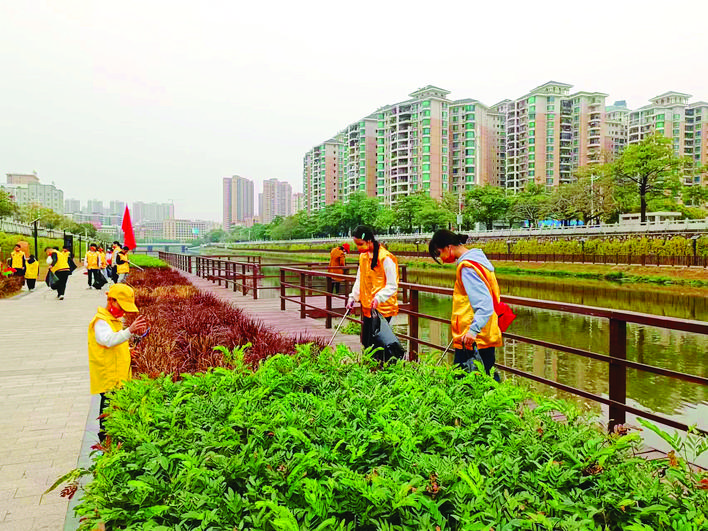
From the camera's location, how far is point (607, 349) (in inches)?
489

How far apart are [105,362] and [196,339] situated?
2.69m

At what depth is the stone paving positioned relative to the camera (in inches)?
125

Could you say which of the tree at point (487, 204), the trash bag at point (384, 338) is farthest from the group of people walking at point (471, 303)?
the tree at point (487, 204)

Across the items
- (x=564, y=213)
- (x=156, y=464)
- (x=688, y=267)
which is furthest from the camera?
(x=564, y=213)

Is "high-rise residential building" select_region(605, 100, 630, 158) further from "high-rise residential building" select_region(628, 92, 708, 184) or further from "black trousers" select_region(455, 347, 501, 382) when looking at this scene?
"black trousers" select_region(455, 347, 501, 382)

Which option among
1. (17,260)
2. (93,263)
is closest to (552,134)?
(93,263)

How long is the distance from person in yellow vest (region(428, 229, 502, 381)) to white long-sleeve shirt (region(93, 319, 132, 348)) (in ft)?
7.91

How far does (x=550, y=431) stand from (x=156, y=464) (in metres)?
1.70

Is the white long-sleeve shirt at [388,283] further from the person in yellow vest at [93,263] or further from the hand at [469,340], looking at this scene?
the person in yellow vest at [93,263]

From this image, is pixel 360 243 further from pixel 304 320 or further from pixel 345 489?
pixel 304 320

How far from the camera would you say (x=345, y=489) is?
179cm

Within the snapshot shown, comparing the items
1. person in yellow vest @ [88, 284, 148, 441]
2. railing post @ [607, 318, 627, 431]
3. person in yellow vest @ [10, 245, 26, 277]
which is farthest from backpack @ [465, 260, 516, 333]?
person in yellow vest @ [10, 245, 26, 277]

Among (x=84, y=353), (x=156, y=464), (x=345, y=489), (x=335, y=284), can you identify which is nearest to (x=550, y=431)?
(x=345, y=489)

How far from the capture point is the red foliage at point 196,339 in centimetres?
539
